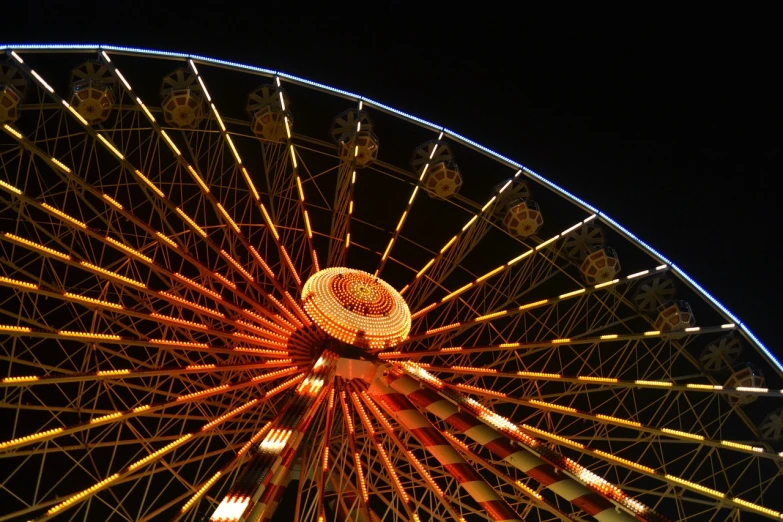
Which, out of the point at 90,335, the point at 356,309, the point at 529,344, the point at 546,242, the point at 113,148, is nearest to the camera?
the point at 90,335

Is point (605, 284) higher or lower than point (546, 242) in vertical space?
lower

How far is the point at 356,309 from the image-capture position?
12.7m

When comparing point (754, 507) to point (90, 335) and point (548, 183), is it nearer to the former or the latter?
point (548, 183)

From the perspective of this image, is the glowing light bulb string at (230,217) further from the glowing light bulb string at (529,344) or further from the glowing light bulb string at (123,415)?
the glowing light bulb string at (529,344)

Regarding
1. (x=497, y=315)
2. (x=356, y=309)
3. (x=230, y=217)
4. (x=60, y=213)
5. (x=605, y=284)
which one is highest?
(x=605, y=284)

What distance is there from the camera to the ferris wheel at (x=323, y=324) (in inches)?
445

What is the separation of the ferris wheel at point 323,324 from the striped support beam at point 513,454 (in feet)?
0.11

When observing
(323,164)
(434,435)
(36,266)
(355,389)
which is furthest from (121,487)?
(434,435)

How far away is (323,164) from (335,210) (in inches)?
275

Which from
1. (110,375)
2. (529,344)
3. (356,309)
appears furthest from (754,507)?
(110,375)

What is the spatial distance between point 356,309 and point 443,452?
3.14m

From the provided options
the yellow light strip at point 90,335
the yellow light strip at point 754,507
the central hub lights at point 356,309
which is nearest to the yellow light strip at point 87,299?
the yellow light strip at point 90,335

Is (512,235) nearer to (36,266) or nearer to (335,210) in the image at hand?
(335,210)

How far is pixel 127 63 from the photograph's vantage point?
52.0ft
